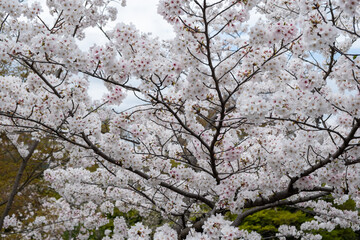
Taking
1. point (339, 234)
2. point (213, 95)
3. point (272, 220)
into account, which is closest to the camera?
point (213, 95)

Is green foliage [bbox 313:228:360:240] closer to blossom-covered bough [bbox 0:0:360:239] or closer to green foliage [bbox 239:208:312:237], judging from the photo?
green foliage [bbox 239:208:312:237]

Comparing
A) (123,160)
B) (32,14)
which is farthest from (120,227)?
(32,14)

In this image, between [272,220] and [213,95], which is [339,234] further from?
[213,95]

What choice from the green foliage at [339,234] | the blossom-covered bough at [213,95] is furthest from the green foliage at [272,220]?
the blossom-covered bough at [213,95]

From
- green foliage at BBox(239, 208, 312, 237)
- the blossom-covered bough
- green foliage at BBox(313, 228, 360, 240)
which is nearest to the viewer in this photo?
the blossom-covered bough

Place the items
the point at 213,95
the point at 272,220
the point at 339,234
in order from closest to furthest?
1. the point at 213,95
2. the point at 339,234
3. the point at 272,220

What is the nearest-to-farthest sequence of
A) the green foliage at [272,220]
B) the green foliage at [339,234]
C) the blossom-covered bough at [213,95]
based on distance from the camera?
the blossom-covered bough at [213,95], the green foliage at [339,234], the green foliage at [272,220]

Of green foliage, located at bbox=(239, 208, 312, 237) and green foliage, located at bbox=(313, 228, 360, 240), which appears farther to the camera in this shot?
green foliage, located at bbox=(239, 208, 312, 237)

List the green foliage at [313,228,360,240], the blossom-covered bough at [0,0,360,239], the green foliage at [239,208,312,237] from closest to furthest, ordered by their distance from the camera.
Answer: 1. the blossom-covered bough at [0,0,360,239]
2. the green foliage at [313,228,360,240]
3. the green foliage at [239,208,312,237]

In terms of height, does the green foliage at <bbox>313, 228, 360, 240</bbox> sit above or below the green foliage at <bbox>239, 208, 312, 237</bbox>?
below

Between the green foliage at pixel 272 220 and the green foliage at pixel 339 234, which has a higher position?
the green foliage at pixel 272 220

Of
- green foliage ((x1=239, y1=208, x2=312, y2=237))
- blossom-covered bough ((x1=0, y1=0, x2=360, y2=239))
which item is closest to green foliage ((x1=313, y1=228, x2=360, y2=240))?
green foliage ((x1=239, y1=208, x2=312, y2=237))

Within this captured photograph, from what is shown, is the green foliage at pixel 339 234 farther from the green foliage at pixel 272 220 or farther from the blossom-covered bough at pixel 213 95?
the blossom-covered bough at pixel 213 95

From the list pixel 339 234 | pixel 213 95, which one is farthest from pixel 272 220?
pixel 213 95
